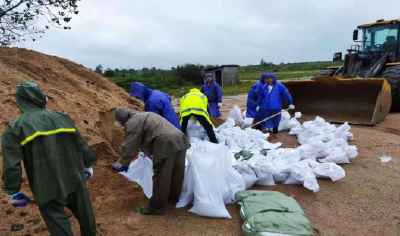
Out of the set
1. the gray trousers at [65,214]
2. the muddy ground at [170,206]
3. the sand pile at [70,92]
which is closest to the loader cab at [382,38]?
the muddy ground at [170,206]

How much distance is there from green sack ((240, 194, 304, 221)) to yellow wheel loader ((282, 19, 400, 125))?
4593 mm

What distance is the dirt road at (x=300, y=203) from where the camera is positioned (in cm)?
284

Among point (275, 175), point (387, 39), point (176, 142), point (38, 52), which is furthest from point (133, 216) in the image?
point (387, 39)

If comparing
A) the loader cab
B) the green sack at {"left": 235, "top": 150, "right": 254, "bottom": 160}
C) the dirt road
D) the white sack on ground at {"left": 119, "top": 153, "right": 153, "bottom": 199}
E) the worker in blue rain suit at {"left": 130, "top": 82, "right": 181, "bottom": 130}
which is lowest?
the dirt road

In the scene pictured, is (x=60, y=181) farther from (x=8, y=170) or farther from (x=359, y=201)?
(x=359, y=201)

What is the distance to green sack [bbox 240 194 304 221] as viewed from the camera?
2.78 metres

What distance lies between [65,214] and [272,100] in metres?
4.43

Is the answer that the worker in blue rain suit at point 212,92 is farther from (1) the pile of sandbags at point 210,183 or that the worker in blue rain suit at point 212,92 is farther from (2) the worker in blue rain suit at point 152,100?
(1) the pile of sandbags at point 210,183

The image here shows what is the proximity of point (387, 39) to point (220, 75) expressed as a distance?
39.5ft

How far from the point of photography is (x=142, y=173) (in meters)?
3.28

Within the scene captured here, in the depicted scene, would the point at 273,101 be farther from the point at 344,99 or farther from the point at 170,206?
the point at 170,206

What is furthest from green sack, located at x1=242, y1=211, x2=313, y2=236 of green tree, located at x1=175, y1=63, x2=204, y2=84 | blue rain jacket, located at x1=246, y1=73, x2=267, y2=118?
green tree, located at x1=175, y1=63, x2=204, y2=84

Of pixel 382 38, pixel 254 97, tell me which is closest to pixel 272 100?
pixel 254 97

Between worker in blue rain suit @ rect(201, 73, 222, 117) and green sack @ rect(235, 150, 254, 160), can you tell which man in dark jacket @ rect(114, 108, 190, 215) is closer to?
green sack @ rect(235, 150, 254, 160)
